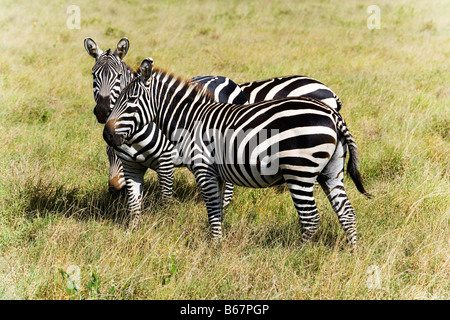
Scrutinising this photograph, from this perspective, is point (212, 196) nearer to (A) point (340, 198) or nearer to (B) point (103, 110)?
(A) point (340, 198)

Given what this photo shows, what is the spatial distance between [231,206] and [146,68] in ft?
6.88

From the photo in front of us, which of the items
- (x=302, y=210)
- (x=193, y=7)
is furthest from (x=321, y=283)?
(x=193, y=7)

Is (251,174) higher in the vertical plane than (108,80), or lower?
lower

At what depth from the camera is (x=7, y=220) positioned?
489 cm

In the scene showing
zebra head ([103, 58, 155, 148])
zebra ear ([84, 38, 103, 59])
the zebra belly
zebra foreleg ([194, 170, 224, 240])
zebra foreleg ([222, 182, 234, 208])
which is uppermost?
zebra ear ([84, 38, 103, 59])

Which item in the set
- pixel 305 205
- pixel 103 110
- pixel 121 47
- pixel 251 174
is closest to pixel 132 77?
pixel 103 110

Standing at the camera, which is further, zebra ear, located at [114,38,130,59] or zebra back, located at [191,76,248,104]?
zebra back, located at [191,76,248,104]

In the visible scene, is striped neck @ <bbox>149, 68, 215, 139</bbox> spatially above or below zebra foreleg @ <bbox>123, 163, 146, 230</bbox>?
above

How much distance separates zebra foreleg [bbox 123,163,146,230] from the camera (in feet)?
17.4

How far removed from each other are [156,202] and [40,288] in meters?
2.45

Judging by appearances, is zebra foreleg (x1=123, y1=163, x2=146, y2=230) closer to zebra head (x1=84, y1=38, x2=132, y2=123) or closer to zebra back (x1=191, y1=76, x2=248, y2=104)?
zebra head (x1=84, y1=38, x2=132, y2=123)

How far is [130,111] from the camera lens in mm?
4613

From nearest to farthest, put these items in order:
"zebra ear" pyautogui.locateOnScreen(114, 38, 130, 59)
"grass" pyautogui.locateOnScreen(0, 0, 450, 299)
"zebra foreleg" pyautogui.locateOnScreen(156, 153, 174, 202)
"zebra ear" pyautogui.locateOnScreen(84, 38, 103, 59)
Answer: "grass" pyautogui.locateOnScreen(0, 0, 450, 299)
"zebra foreleg" pyautogui.locateOnScreen(156, 153, 174, 202)
"zebra ear" pyautogui.locateOnScreen(114, 38, 130, 59)
"zebra ear" pyautogui.locateOnScreen(84, 38, 103, 59)

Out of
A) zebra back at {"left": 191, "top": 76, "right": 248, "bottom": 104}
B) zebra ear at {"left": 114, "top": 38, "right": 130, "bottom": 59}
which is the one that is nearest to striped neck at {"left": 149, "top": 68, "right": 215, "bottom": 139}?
zebra back at {"left": 191, "top": 76, "right": 248, "bottom": 104}
